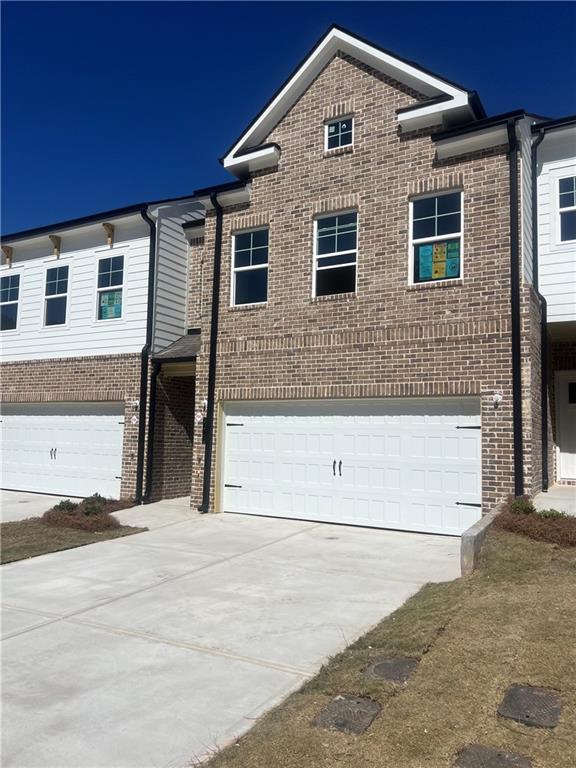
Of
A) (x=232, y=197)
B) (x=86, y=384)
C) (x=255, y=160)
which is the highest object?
(x=255, y=160)

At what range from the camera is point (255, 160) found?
42.9ft

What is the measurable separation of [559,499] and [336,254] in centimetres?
593

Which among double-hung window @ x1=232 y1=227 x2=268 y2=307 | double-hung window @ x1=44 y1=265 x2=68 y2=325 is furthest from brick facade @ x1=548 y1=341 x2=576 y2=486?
double-hung window @ x1=44 y1=265 x2=68 y2=325

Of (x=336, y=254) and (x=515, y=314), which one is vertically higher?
(x=336, y=254)

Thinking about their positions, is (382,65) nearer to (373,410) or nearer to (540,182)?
(540,182)

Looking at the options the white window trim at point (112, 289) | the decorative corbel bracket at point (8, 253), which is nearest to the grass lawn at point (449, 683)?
the white window trim at point (112, 289)

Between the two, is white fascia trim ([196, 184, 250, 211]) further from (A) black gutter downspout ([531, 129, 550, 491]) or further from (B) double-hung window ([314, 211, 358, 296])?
(A) black gutter downspout ([531, 129, 550, 491])

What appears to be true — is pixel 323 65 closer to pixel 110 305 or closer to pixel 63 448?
pixel 110 305

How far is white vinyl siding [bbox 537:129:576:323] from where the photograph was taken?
11.0 m

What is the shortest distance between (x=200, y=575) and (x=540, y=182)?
9050mm

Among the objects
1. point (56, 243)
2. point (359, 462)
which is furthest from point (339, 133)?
point (56, 243)

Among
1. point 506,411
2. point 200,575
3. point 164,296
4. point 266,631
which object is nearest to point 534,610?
point 266,631

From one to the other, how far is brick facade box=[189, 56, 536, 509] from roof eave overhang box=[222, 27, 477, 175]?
0.19 meters

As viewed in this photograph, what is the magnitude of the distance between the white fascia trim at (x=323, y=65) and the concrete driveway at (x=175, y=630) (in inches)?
316
